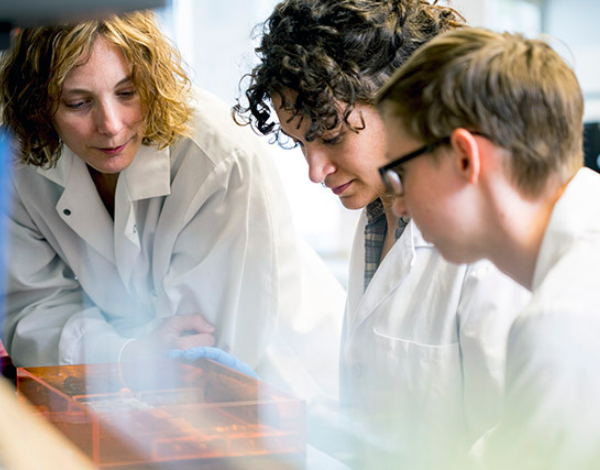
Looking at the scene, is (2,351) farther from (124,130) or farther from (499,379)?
(499,379)

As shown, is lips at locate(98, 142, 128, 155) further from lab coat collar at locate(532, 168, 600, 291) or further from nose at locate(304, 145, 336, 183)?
lab coat collar at locate(532, 168, 600, 291)

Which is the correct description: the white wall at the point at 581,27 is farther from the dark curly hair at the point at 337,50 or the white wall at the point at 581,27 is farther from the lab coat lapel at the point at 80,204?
the lab coat lapel at the point at 80,204

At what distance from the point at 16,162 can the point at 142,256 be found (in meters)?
0.36

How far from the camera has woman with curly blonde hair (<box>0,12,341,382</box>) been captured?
1.47 metres

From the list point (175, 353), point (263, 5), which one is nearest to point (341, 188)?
point (175, 353)

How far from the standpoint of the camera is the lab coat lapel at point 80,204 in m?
1.60

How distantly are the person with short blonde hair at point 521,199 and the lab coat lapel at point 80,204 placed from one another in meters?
A: 1.00

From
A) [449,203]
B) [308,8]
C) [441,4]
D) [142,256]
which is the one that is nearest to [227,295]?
[142,256]

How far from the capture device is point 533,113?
700 mm

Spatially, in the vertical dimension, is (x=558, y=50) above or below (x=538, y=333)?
above

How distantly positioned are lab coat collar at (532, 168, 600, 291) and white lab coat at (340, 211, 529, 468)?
1.20 ft

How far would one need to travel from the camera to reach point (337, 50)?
123 cm

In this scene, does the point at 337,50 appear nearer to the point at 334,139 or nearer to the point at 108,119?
the point at 334,139

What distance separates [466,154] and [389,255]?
615 mm
